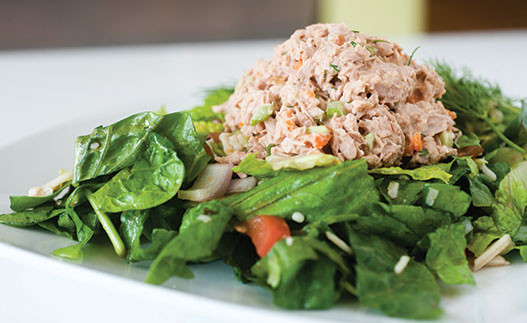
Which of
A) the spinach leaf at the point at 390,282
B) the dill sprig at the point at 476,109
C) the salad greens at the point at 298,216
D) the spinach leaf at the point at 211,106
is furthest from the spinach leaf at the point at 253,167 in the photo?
the dill sprig at the point at 476,109

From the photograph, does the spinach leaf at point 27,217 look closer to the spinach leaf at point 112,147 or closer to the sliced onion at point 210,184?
the spinach leaf at point 112,147

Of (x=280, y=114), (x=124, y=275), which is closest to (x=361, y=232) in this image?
(x=280, y=114)

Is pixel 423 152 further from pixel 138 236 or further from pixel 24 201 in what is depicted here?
pixel 24 201

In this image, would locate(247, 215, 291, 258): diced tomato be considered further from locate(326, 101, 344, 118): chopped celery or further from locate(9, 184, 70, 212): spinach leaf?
locate(9, 184, 70, 212): spinach leaf

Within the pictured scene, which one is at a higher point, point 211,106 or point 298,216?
point 298,216

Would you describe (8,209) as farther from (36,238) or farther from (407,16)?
(407,16)

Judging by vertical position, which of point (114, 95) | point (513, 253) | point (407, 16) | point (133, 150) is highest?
point (133, 150)

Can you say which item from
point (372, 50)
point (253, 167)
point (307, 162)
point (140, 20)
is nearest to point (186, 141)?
point (253, 167)

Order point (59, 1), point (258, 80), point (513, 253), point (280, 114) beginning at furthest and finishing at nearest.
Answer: point (59, 1) → point (258, 80) → point (280, 114) → point (513, 253)
